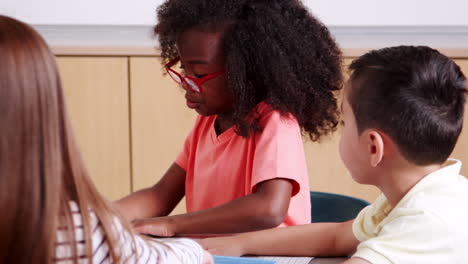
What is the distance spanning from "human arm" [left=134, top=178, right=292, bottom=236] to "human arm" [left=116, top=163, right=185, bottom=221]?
0.80 ft

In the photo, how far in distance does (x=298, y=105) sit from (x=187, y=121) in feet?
4.55

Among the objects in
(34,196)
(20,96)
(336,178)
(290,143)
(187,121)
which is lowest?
(336,178)

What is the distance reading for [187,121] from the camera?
2.75 meters

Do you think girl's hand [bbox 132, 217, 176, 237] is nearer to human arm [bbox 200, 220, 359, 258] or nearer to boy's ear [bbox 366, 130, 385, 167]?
human arm [bbox 200, 220, 359, 258]

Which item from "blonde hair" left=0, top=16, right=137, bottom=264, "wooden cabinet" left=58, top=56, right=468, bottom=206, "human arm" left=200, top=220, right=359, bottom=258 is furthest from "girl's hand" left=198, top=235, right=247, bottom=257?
"wooden cabinet" left=58, top=56, right=468, bottom=206

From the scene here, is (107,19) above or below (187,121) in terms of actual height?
above

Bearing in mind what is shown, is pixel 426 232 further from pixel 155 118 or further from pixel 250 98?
pixel 155 118

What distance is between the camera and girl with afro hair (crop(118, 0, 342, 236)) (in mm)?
1298

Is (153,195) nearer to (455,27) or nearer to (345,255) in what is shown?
(345,255)

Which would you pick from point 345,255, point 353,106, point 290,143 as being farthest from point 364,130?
point 290,143

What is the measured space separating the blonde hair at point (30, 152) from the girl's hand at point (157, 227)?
19.8 inches

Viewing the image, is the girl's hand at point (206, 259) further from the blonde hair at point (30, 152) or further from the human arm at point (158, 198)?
the human arm at point (158, 198)

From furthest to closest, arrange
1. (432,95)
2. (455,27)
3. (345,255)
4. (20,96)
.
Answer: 1. (455,27)
2. (345,255)
3. (432,95)
4. (20,96)

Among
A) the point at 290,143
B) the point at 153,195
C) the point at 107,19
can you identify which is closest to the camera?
the point at 290,143
